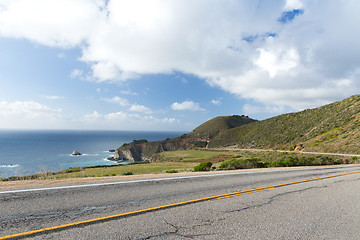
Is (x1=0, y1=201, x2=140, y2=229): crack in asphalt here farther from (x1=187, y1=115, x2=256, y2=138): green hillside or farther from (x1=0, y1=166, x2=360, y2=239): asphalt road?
(x1=187, y1=115, x2=256, y2=138): green hillside

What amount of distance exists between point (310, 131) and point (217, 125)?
8052cm

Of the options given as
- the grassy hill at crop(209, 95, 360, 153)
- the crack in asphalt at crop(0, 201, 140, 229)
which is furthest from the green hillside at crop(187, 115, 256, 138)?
the crack in asphalt at crop(0, 201, 140, 229)

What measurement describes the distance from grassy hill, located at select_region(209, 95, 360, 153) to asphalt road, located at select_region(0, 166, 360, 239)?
40.7 m

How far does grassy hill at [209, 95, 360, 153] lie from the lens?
43.8 meters

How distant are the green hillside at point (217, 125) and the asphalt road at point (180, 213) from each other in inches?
4470

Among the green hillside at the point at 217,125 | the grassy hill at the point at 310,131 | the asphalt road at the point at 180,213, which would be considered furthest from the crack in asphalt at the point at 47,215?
the green hillside at the point at 217,125

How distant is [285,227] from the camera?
16.2 feet

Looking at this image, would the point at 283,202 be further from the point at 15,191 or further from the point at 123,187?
the point at 15,191

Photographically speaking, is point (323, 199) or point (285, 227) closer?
point (285, 227)

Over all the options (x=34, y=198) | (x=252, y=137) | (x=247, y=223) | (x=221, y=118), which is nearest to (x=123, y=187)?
(x=34, y=198)

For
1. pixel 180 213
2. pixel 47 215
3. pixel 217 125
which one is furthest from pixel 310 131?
pixel 217 125

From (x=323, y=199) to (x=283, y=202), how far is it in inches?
70.9

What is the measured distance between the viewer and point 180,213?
532 centimetres

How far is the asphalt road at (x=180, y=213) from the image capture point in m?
4.29
